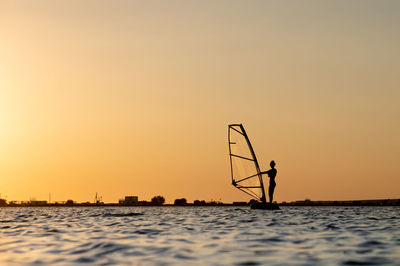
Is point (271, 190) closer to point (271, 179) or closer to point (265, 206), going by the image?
point (271, 179)

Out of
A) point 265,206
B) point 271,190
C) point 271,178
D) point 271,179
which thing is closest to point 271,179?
point 271,179

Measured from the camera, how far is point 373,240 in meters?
19.0

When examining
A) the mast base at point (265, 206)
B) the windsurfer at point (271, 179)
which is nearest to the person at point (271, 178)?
the windsurfer at point (271, 179)

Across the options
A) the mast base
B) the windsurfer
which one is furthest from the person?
the mast base

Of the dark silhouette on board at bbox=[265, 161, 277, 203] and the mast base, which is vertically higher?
the dark silhouette on board at bbox=[265, 161, 277, 203]

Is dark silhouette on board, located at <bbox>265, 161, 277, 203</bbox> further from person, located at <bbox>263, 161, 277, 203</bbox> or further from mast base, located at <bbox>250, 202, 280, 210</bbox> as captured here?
mast base, located at <bbox>250, 202, 280, 210</bbox>

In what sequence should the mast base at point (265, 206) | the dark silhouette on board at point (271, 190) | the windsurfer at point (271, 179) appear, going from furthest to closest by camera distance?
1. the mast base at point (265, 206)
2. the dark silhouette on board at point (271, 190)
3. the windsurfer at point (271, 179)

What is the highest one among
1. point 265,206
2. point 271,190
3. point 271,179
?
point 271,179

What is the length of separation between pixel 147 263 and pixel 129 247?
3.84 m

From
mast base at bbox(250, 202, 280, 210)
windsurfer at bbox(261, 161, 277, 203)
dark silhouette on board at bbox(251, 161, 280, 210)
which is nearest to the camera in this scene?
windsurfer at bbox(261, 161, 277, 203)

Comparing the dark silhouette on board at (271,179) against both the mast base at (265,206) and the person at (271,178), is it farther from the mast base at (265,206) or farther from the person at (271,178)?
the mast base at (265,206)

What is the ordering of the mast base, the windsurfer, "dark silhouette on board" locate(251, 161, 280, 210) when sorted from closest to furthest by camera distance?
1. the windsurfer
2. "dark silhouette on board" locate(251, 161, 280, 210)
3. the mast base

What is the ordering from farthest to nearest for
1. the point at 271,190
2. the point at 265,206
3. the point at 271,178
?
the point at 271,190 < the point at 265,206 < the point at 271,178

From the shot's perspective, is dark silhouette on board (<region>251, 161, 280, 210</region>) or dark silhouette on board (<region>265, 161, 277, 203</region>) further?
dark silhouette on board (<region>251, 161, 280, 210</region>)
